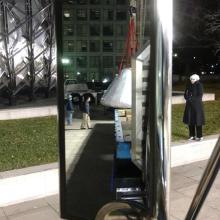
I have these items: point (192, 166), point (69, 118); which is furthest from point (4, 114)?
point (69, 118)

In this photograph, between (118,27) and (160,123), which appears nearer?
(160,123)

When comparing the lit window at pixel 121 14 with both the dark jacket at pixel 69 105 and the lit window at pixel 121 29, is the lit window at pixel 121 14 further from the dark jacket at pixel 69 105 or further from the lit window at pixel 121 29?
the dark jacket at pixel 69 105

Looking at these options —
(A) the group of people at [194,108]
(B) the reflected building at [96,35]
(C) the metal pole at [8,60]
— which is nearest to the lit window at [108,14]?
(B) the reflected building at [96,35]

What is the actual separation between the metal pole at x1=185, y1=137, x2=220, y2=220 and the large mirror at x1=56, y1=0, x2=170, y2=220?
0.16 m

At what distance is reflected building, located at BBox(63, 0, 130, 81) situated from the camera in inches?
68.9

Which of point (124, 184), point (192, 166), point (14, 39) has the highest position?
point (14, 39)

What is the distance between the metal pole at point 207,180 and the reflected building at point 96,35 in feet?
2.80

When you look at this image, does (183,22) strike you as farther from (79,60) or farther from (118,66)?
(79,60)

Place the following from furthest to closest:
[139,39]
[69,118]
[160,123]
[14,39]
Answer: [14,39], [69,118], [139,39], [160,123]

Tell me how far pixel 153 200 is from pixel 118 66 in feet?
2.84

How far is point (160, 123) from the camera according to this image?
1.05 meters

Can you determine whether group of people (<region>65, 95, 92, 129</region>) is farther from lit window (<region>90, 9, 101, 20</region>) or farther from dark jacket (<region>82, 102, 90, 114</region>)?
lit window (<region>90, 9, 101, 20</region>)

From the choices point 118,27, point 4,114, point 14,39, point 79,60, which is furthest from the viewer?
point 14,39

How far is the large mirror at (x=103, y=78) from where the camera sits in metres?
1.24
